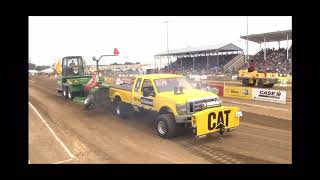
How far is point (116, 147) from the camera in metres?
9.16

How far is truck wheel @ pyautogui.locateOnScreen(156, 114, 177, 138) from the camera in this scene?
9.83 m

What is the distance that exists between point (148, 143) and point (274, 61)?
135 ft

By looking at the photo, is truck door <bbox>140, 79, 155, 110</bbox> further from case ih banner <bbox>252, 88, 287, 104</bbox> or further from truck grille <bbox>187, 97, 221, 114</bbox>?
case ih banner <bbox>252, 88, 287, 104</bbox>

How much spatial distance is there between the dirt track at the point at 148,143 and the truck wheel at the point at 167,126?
20cm

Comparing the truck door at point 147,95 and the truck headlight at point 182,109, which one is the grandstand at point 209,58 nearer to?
the truck door at point 147,95

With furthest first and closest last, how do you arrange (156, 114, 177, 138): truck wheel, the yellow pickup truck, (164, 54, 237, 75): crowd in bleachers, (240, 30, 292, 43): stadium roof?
(164, 54, 237, 75): crowd in bleachers → (240, 30, 292, 43): stadium roof → (156, 114, 177, 138): truck wheel → the yellow pickup truck

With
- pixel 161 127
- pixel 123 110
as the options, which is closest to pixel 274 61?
pixel 123 110

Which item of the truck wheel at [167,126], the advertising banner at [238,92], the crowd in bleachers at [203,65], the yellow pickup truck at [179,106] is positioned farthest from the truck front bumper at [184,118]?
the crowd in bleachers at [203,65]

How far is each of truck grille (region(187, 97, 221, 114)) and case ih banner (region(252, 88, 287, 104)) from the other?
25.5 feet

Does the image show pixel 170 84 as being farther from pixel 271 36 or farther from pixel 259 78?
pixel 271 36

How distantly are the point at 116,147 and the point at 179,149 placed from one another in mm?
1812

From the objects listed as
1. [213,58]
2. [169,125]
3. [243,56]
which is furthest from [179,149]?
[213,58]

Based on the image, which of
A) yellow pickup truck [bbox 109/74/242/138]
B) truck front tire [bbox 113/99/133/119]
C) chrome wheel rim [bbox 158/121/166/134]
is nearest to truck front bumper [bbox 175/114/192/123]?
yellow pickup truck [bbox 109/74/242/138]

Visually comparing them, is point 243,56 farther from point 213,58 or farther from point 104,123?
point 104,123
